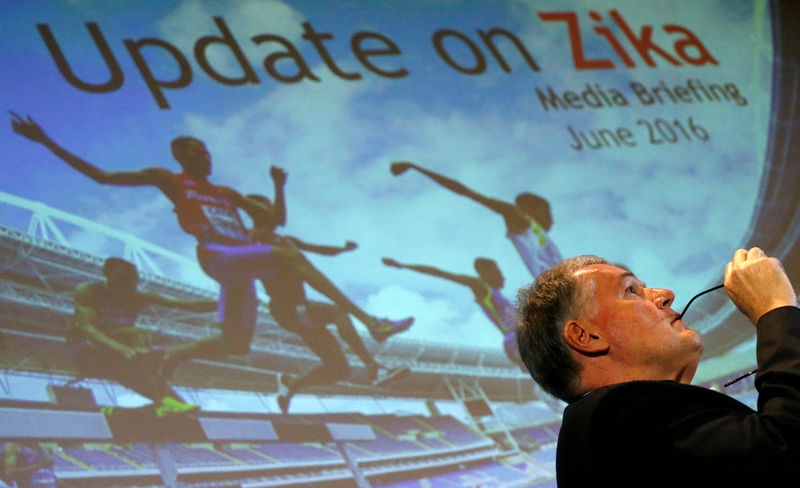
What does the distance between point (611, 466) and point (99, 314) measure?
3.51m

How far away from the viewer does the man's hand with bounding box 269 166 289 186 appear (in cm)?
417

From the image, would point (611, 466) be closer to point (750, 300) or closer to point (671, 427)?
point (671, 427)

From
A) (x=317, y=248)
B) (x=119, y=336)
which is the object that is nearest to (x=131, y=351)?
(x=119, y=336)

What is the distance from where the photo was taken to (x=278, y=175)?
13.7ft

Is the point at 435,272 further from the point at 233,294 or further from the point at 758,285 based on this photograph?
the point at 758,285

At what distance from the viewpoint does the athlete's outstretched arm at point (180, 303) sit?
12.7 feet

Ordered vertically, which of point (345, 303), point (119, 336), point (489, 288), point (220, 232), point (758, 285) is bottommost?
point (758, 285)

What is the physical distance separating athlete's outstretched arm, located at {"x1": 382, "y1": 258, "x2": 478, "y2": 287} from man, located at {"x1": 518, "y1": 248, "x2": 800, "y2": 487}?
3.00 m

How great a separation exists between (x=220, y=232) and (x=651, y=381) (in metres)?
3.44

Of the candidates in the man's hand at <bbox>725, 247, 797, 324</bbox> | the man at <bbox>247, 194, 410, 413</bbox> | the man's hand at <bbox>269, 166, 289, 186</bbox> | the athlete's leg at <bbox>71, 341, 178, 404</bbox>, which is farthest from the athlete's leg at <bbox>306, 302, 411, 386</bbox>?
the man's hand at <bbox>725, 247, 797, 324</bbox>

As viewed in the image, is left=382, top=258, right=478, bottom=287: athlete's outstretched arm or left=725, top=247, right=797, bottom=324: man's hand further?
left=382, top=258, right=478, bottom=287: athlete's outstretched arm

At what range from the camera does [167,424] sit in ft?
12.0

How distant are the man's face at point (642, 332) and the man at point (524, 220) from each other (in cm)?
337

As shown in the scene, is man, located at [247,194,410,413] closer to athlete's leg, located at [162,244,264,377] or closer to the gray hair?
athlete's leg, located at [162,244,264,377]
